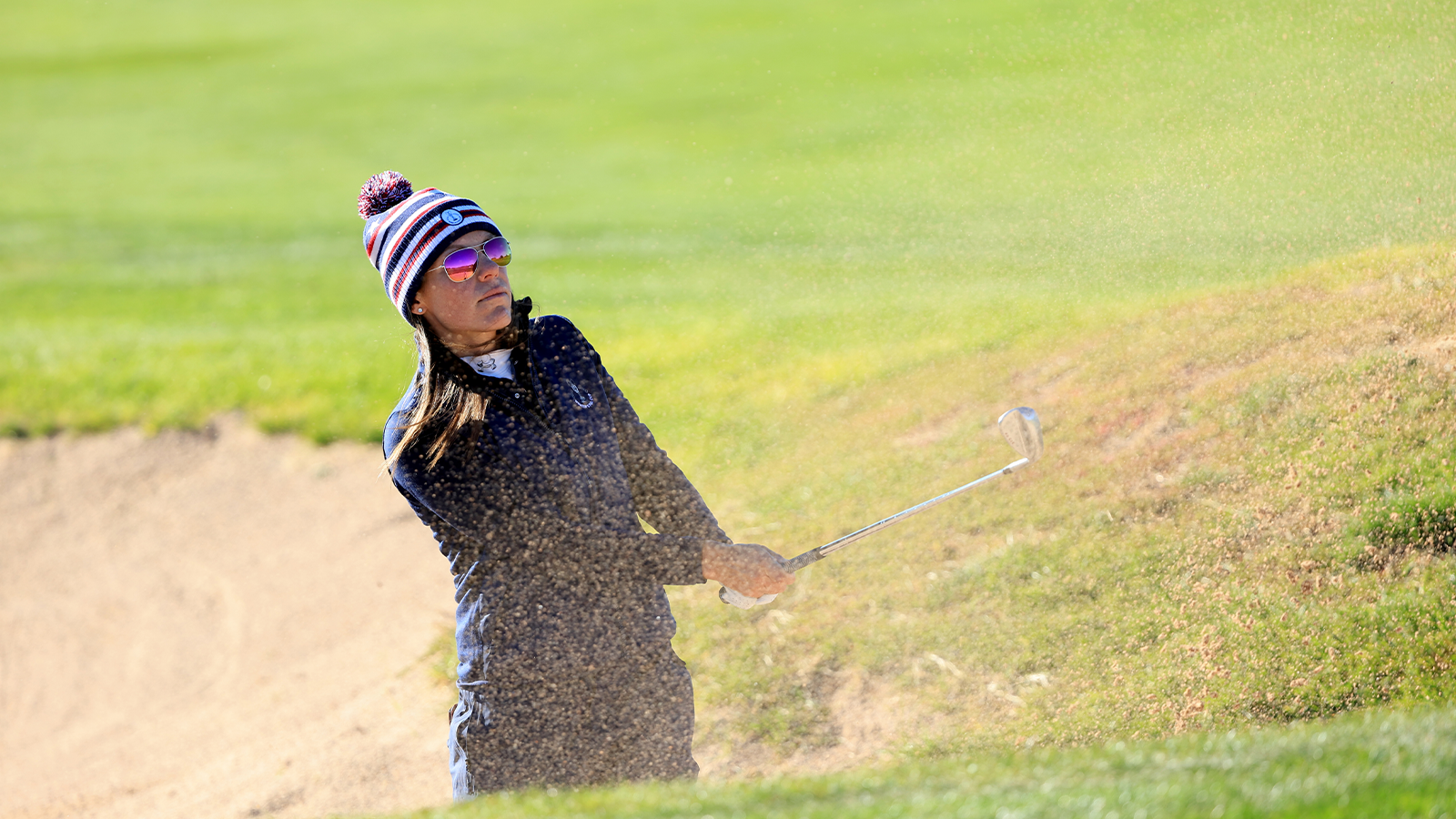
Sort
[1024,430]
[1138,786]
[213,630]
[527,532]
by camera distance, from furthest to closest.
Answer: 1. [213,630]
2. [1024,430]
3. [527,532]
4. [1138,786]

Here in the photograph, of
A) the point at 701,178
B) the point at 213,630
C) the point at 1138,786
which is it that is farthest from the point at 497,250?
the point at 701,178

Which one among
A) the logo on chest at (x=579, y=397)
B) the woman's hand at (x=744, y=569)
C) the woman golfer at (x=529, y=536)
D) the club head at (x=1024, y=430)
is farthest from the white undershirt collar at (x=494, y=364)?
the club head at (x=1024, y=430)

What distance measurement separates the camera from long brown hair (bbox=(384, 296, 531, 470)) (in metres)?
2.79

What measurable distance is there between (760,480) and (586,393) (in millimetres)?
3172

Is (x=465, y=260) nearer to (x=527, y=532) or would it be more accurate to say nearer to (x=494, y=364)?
(x=494, y=364)

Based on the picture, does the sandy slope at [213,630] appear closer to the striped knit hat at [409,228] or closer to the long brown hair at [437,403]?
the long brown hair at [437,403]

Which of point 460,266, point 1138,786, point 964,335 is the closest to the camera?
point 1138,786

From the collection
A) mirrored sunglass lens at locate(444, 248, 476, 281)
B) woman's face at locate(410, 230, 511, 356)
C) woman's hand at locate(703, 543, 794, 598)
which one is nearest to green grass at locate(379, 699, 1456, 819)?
woman's hand at locate(703, 543, 794, 598)

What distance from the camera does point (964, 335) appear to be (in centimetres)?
694

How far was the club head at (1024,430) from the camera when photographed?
334 centimetres

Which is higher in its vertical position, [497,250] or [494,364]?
[497,250]

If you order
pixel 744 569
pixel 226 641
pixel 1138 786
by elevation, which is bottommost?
pixel 226 641

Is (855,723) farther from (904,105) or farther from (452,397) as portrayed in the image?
(904,105)

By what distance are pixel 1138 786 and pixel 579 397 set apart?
4.60 feet
